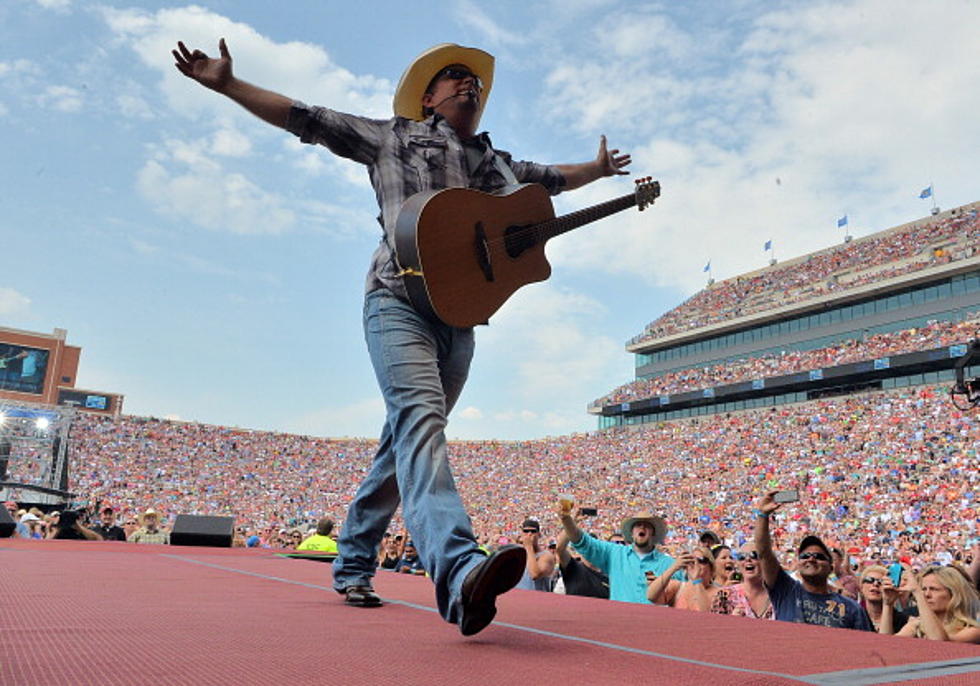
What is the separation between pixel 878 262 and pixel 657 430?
15021mm

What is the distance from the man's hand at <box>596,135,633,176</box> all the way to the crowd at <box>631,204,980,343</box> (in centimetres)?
3884

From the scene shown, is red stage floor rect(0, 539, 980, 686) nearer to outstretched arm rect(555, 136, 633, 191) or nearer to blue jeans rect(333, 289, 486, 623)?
blue jeans rect(333, 289, 486, 623)

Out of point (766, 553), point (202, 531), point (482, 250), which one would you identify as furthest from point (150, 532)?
point (482, 250)

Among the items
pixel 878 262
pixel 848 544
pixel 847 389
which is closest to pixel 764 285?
pixel 878 262

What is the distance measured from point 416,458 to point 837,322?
44093 millimetres

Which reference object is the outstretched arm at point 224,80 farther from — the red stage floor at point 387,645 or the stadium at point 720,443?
the stadium at point 720,443

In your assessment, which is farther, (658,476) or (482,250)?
(658,476)

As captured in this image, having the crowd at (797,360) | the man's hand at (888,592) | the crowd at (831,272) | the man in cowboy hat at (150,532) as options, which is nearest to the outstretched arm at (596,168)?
the man's hand at (888,592)

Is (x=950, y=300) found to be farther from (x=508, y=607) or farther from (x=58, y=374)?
(x=58, y=374)

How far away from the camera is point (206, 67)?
224 centimetres

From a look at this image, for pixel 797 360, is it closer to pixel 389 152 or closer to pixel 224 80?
pixel 389 152

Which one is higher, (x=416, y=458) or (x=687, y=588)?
(x=416, y=458)

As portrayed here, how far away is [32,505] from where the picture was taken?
14.8m

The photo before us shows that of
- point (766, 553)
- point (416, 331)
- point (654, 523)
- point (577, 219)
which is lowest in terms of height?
point (766, 553)
